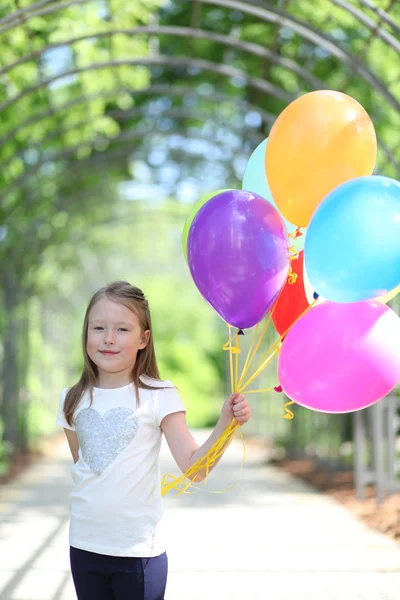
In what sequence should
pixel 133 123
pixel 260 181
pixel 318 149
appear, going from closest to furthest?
pixel 318 149
pixel 260 181
pixel 133 123

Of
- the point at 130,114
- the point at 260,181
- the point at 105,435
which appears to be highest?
the point at 130,114

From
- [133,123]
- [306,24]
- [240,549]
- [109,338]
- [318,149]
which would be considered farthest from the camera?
[133,123]

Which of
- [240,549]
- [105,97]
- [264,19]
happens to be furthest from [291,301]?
[105,97]

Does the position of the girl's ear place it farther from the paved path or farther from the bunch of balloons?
the paved path

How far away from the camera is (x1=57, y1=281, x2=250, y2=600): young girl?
2.46 metres

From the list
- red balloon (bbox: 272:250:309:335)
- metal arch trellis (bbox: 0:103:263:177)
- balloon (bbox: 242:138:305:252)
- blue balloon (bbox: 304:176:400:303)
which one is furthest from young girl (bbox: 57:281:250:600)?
metal arch trellis (bbox: 0:103:263:177)

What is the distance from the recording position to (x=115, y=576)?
246 centimetres

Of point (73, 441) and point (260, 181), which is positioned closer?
point (73, 441)

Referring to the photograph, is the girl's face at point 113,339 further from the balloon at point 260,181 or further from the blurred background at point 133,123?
the blurred background at point 133,123

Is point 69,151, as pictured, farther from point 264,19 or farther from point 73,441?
point 73,441

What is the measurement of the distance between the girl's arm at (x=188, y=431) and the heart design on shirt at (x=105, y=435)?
0.32ft

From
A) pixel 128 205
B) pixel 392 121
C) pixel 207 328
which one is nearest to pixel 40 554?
pixel 392 121

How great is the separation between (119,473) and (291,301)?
0.92m

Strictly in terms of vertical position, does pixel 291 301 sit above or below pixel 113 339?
above
